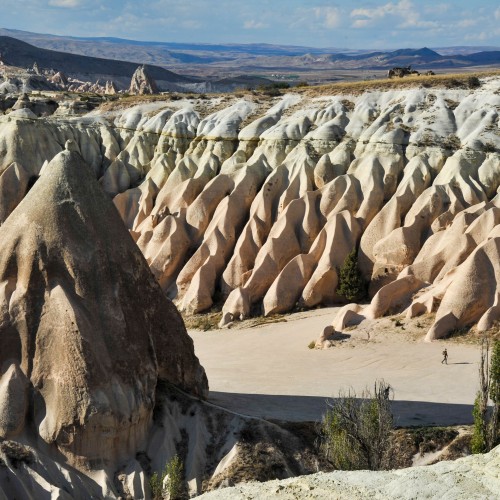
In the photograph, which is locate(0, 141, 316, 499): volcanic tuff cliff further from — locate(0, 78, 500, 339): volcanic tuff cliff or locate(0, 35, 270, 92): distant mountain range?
locate(0, 35, 270, 92): distant mountain range

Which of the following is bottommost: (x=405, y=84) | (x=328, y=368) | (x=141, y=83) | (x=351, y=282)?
(x=328, y=368)

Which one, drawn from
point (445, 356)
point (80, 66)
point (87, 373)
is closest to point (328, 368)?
point (445, 356)

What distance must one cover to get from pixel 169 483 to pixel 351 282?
1961cm

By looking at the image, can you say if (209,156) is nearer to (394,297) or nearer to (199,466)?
(394,297)

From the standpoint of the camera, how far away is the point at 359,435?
19.4 meters

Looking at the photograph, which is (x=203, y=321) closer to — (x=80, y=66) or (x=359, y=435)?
(x=359, y=435)

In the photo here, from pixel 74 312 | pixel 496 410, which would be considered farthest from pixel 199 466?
pixel 496 410

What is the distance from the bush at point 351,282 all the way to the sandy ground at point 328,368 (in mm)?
1176

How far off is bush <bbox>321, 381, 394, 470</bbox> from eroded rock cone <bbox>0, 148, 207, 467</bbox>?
393cm

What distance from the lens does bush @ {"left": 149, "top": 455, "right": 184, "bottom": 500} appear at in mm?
18625

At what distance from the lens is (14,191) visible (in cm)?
4488

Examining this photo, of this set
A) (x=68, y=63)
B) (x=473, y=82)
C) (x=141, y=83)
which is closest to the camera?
(x=473, y=82)

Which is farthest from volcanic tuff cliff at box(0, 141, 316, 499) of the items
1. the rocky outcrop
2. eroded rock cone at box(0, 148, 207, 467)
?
the rocky outcrop

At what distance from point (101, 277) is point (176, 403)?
3.38 metres
